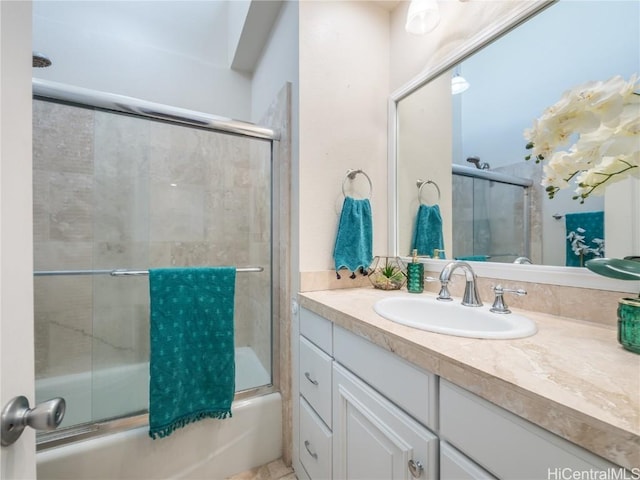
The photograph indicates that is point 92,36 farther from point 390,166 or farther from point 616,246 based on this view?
point 616,246

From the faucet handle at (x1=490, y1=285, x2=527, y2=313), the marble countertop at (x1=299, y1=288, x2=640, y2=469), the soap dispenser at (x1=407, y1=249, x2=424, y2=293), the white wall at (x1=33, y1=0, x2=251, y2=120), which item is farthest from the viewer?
the white wall at (x1=33, y1=0, x2=251, y2=120)

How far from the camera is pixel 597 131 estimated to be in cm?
56

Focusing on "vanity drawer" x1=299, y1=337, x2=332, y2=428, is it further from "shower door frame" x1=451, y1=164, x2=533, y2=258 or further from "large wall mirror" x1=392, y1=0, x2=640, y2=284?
"shower door frame" x1=451, y1=164, x2=533, y2=258

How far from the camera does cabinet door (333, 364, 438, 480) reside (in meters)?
A: 0.61

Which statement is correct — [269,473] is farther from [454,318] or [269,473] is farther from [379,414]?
[454,318]

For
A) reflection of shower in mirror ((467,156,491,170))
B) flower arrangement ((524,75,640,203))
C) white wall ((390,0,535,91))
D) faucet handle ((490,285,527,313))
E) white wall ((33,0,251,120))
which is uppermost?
white wall ((33,0,251,120))

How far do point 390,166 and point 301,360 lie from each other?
109 centimetres

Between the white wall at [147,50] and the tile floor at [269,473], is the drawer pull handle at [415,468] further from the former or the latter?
the white wall at [147,50]

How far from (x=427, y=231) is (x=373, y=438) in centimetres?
94

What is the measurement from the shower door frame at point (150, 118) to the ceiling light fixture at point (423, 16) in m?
0.79

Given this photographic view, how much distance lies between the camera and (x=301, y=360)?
123 centimetres

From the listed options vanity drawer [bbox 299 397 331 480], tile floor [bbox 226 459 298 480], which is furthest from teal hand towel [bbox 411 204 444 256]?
tile floor [bbox 226 459 298 480]

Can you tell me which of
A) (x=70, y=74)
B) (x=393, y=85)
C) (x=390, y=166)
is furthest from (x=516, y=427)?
(x=70, y=74)

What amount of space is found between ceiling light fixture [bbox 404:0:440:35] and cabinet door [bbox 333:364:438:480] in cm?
144
